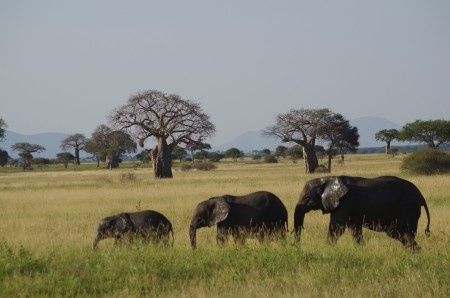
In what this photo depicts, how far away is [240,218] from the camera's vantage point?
11117mm

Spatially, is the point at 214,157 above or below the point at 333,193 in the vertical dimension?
above

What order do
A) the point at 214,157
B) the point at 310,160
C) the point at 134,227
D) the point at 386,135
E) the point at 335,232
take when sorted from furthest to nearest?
the point at 214,157
the point at 386,135
the point at 310,160
the point at 134,227
the point at 335,232

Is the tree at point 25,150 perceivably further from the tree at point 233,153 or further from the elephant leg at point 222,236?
the elephant leg at point 222,236

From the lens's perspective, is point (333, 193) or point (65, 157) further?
point (65, 157)

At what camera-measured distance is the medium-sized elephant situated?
11.0 meters

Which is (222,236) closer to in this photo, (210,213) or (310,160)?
(210,213)

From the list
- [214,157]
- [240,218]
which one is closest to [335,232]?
[240,218]

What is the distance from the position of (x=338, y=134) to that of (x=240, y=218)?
4839cm

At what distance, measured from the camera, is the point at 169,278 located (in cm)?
830

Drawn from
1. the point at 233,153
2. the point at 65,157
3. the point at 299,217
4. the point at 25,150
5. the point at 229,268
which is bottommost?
the point at 229,268

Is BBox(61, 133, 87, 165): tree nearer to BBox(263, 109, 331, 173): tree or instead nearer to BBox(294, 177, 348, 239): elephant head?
BBox(263, 109, 331, 173): tree

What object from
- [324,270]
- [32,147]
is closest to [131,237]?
[324,270]

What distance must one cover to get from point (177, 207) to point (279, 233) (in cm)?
818

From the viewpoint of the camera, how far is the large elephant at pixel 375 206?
10.9m
